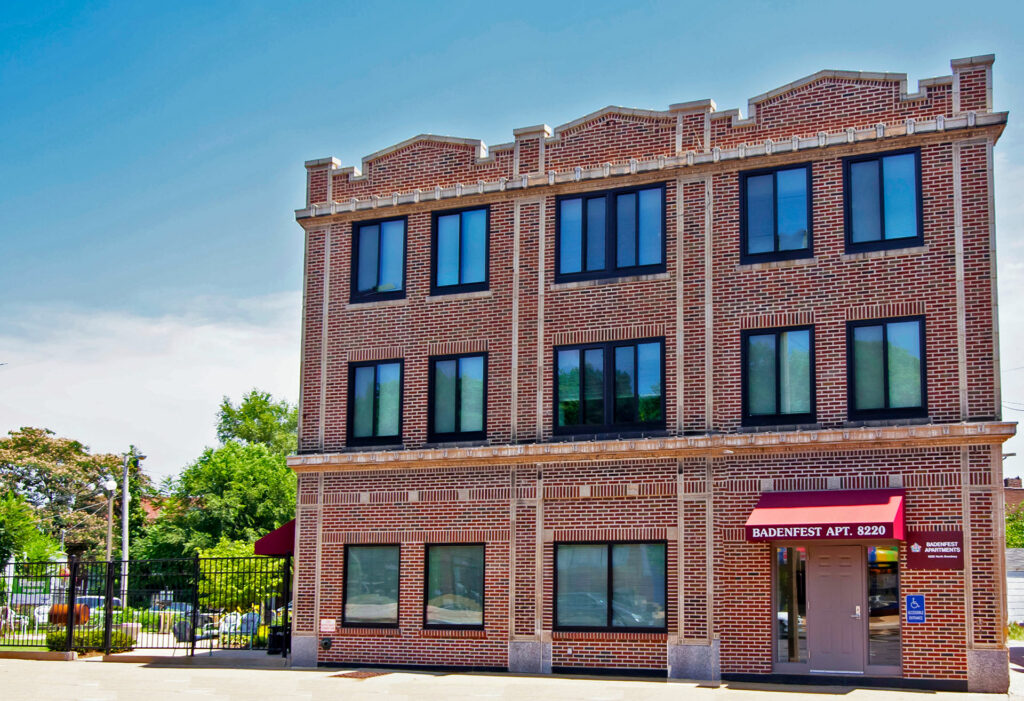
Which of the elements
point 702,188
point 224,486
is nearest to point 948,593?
point 702,188

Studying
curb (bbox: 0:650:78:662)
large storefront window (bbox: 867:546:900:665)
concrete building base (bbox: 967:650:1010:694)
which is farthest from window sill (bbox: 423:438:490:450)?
curb (bbox: 0:650:78:662)

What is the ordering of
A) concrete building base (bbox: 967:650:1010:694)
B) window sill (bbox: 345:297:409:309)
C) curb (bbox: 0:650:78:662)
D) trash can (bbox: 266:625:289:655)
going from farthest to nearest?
curb (bbox: 0:650:78:662) → trash can (bbox: 266:625:289:655) → window sill (bbox: 345:297:409:309) → concrete building base (bbox: 967:650:1010:694)

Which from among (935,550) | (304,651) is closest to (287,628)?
(304,651)

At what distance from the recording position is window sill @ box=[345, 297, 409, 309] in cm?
2498

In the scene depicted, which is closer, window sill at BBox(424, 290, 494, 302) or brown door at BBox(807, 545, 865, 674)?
brown door at BBox(807, 545, 865, 674)

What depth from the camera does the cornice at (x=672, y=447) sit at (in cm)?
1964

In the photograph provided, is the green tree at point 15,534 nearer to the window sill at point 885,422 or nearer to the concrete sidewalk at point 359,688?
the concrete sidewalk at point 359,688

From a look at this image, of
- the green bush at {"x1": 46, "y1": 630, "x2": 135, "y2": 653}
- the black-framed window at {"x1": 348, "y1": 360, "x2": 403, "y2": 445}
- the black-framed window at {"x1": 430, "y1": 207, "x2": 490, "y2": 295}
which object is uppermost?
the black-framed window at {"x1": 430, "y1": 207, "x2": 490, "y2": 295}

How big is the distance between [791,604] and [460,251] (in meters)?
9.88

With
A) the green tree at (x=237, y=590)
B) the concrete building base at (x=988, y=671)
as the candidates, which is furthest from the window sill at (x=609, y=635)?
the green tree at (x=237, y=590)

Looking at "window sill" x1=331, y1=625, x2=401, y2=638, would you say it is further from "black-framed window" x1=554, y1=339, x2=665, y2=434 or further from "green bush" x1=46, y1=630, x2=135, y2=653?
"green bush" x1=46, y1=630, x2=135, y2=653

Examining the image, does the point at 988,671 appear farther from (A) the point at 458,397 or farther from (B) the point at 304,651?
(B) the point at 304,651

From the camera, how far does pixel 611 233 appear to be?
76.2 ft

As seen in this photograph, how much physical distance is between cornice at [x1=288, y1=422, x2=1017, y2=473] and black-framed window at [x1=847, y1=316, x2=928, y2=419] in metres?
0.52
